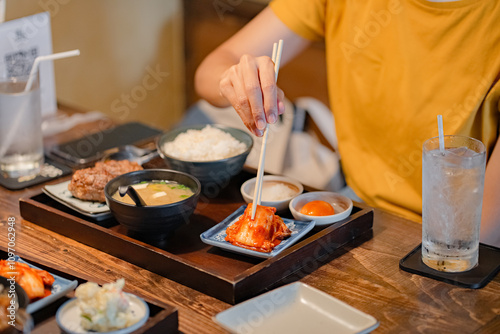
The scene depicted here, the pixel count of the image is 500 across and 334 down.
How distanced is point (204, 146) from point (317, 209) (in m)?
0.44

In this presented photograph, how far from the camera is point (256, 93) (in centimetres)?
151

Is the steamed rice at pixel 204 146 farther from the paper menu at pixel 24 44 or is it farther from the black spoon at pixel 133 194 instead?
Answer: the paper menu at pixel 24 44

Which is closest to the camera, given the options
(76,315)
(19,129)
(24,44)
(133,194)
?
(76,315)

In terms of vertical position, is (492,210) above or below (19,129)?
below

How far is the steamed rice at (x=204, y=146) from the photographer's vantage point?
5.81 feet

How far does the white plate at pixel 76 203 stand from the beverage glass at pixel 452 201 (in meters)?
0.79

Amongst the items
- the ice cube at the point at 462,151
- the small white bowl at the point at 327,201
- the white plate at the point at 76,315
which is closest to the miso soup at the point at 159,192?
the small white bowl at the point at 327,201

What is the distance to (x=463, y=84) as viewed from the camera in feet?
6.02

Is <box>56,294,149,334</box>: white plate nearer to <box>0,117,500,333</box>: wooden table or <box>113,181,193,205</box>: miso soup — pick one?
<box>0,117,500,333</box>: wooden table

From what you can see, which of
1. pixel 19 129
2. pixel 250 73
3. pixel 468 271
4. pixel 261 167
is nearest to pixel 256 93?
pixel 250 73

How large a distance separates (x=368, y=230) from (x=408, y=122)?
547 mm

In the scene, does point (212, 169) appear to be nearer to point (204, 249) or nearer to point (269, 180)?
point (269, 180)

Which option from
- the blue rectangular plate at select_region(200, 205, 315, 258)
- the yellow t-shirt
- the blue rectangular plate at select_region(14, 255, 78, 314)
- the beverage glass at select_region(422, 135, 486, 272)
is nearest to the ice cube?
the beverage glass at select_region(422, 135, 486, 272)

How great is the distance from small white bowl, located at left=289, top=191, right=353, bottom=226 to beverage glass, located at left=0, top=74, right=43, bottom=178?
867 mm
